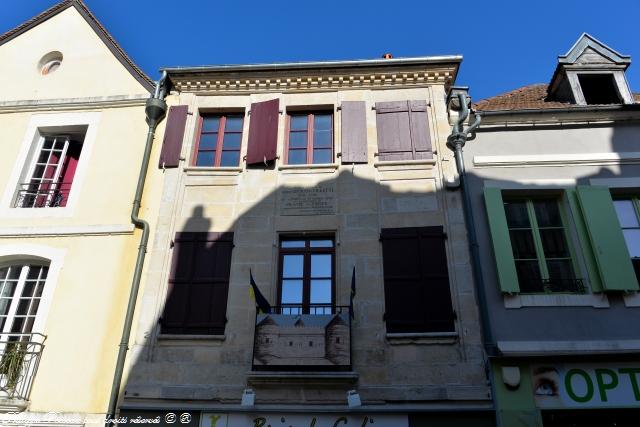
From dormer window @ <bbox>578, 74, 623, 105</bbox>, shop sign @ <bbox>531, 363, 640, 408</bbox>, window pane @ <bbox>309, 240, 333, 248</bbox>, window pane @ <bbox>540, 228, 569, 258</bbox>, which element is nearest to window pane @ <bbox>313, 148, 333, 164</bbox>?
window pane @ <bbox>309, 240, 333, 248</bbox>

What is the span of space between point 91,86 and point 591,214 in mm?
9330

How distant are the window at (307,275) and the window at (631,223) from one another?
A: 4563 mm

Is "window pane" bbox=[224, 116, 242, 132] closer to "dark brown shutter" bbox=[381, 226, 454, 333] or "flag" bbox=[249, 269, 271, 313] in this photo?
"flag" bbox=[249, 269, 271, 313]

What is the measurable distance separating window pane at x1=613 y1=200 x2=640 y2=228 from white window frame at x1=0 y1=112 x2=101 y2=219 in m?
9.01

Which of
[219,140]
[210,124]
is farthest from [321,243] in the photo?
[210,124]

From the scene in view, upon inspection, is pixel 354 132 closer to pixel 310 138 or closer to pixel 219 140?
pixel 310 138

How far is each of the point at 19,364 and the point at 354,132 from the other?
6.35 m

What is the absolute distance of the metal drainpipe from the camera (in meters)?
6.96

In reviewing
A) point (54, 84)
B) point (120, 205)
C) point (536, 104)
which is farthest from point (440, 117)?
point (54, 84)

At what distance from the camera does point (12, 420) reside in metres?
6.84

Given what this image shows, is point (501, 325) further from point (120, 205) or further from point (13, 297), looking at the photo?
point (13, 297)

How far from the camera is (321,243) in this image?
815cm

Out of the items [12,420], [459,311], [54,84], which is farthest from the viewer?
[54,84]

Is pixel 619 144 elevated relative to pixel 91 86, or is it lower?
lower
